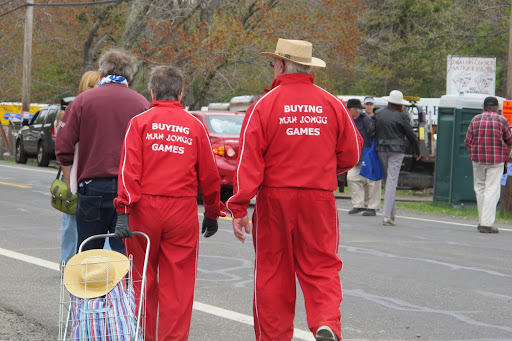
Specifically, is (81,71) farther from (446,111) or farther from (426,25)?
(446,111)

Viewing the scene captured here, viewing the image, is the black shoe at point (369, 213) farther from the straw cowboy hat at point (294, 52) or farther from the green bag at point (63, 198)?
the straw cowboy hat at point (294, 52)

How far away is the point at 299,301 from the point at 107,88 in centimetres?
261

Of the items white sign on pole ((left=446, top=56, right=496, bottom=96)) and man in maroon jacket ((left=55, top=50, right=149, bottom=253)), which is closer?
man in maroon jacket ((left=55, top=50, right=149, bottom=253))

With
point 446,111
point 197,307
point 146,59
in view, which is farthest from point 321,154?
point 146,59

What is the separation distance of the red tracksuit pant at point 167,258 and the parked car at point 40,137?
21.4m

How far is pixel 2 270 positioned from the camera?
8.55 m

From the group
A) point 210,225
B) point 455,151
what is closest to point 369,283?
point 210,225

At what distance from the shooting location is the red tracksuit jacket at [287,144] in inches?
194

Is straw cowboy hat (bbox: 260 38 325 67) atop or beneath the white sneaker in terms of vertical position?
atop

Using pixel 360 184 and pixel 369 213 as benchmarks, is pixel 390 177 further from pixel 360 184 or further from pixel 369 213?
pixel 360 184

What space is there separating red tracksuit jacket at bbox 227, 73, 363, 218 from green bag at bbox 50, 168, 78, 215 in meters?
1.66

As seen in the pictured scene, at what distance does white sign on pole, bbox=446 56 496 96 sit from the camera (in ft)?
66.8

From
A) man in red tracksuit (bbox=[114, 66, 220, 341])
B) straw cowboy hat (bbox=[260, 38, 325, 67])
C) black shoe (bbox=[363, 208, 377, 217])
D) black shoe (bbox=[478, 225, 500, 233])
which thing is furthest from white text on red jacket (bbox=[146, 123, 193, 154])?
black shoe (bbox=[363, 208, 377, 217])

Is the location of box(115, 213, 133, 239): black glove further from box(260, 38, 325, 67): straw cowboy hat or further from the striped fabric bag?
box(260, 38, 325, 67): straw cowboy hat
